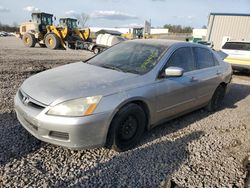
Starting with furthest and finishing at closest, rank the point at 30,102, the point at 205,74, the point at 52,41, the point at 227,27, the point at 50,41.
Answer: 1. the point at 227,27
2. the point at 50,41
3. the point at 52,41
4. the point at 205,74
5. the point at 30,102

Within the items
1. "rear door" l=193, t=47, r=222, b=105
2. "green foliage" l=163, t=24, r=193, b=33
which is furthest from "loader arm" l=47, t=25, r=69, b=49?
"green foliage" l=163, t=24, r=193, b=33

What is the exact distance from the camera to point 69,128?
2.72m

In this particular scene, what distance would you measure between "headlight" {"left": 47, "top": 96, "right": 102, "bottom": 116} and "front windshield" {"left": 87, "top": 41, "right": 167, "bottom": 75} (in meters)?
1.02

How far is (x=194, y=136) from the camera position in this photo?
4.02m

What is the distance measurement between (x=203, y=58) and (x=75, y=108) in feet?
10.1

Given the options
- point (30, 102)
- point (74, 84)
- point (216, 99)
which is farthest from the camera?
point (216, 99)

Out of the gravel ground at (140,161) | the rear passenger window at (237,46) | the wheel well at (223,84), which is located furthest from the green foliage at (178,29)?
the gravel ground at (140,161)

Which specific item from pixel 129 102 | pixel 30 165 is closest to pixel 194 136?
pixel 129 102

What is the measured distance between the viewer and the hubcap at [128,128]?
3199mm

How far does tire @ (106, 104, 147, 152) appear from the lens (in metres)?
3.04

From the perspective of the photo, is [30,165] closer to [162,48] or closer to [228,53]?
[162,48]

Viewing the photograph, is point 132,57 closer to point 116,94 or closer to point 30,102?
point 116,94

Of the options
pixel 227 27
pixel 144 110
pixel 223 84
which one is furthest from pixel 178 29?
pixel 144 110

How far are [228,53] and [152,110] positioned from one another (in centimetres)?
898
